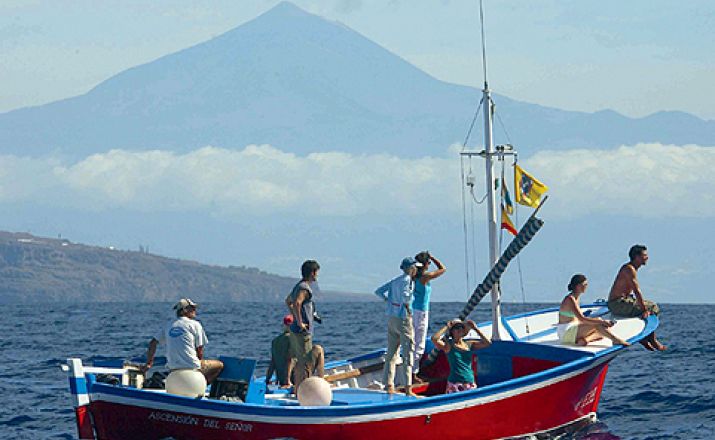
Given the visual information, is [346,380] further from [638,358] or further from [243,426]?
[638,358]

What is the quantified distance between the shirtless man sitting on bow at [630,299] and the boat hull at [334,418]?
3172 millimetres

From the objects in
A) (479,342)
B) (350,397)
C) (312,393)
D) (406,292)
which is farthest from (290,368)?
A: (479,342)

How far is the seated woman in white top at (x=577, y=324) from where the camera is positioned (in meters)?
22.7

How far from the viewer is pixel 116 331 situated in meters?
60.5

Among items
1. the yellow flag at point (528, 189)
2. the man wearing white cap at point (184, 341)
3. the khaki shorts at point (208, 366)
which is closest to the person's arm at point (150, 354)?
the man wearing white cap at point (184, 341)

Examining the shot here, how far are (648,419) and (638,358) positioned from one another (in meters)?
14.2

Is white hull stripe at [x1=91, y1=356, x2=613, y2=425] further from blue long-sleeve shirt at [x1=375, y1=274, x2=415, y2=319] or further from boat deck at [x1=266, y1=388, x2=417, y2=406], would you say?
blue long-sleeve shirt at [x1=375, y1=274, x2=415, y2=319]

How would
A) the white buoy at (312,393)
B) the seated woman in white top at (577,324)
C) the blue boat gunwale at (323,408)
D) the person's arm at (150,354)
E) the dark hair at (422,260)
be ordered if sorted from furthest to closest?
the seated woman in white top at (577,324), the dark hair at (422,260), the person's arm at (150,354), the white buoy at (312,393), the blue boat gunwale at (323,408)

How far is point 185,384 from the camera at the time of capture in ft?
61.7

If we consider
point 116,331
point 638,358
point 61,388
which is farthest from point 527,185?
point 116,331

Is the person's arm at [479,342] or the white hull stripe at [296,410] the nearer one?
the white hull stripe at [296,410]

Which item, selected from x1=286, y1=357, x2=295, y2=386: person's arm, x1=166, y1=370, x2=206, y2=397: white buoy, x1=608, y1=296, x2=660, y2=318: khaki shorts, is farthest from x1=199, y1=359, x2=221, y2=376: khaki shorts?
x1=608, y1=296, x2=660, y2=318: khaki shorts

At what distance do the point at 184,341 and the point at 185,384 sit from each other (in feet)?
2.41

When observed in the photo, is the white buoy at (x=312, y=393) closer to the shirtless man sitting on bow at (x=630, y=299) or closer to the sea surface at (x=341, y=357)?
the sea surface at (x=341, y=357)
